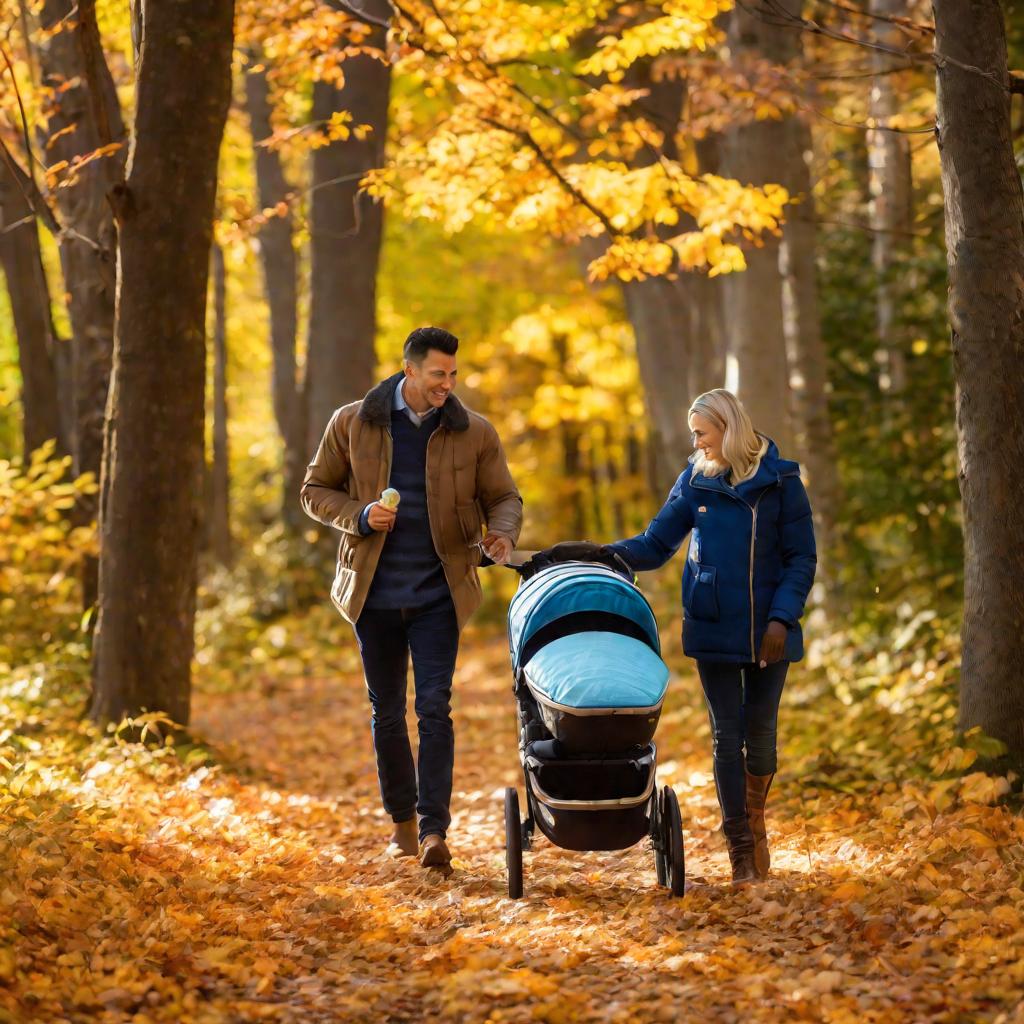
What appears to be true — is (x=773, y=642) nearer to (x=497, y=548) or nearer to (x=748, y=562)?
(x=748, y=562)

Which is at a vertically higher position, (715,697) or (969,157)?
(969,157)

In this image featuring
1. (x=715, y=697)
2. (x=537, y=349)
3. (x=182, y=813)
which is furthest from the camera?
(x=537, y=349)

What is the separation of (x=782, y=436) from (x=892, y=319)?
8.48 ft

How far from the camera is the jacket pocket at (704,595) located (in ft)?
20.7

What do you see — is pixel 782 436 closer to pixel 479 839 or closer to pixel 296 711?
pixel 479 839

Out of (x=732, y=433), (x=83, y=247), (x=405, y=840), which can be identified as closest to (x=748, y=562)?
(x=732, y=433)

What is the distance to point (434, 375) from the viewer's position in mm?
6566

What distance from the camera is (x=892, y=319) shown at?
524 inches

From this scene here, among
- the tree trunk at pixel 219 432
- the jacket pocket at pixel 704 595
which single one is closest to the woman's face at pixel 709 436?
the jacket pocket at pixel 704 595

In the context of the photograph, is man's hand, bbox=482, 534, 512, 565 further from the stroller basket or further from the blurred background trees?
the blurred background trees

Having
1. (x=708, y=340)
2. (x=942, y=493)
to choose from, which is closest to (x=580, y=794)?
(x=942, y=493)

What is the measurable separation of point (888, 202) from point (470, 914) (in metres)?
10.6

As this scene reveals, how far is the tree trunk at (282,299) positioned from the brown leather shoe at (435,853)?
1303 centimetres

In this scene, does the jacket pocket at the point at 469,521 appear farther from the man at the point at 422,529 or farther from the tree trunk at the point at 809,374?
the tree trunk at the point at 809,374
